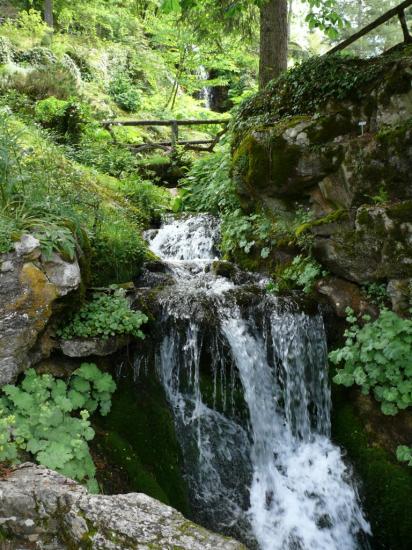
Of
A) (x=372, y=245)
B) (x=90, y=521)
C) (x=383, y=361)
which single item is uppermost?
(x=372, y=245)

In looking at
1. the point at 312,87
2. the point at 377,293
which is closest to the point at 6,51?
the point at 312,87

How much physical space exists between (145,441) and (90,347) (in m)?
1.19

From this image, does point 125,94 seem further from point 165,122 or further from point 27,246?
point 27,246

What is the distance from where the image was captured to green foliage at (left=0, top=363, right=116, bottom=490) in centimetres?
352

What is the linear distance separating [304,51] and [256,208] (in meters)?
17.1

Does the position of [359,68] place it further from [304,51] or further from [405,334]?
[304,51]

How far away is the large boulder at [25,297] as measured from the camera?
159 inches

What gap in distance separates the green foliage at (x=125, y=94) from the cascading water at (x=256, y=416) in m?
12.1

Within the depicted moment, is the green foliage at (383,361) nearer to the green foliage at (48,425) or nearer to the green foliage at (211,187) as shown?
the green foliage at (48,425)

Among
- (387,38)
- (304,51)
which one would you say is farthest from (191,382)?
(387,38)

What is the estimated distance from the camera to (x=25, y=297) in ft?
13.8

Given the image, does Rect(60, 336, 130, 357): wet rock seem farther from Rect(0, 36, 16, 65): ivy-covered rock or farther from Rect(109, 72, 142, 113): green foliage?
Rect(109, 72, 142, 113): green foliage

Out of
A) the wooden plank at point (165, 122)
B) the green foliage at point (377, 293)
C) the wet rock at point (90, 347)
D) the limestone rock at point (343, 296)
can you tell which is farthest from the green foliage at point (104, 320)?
the wooden plank at point (165, 122)

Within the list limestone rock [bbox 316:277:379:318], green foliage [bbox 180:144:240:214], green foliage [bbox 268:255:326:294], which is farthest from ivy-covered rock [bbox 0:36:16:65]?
limestone rock [bbox 316:277:379:318]
